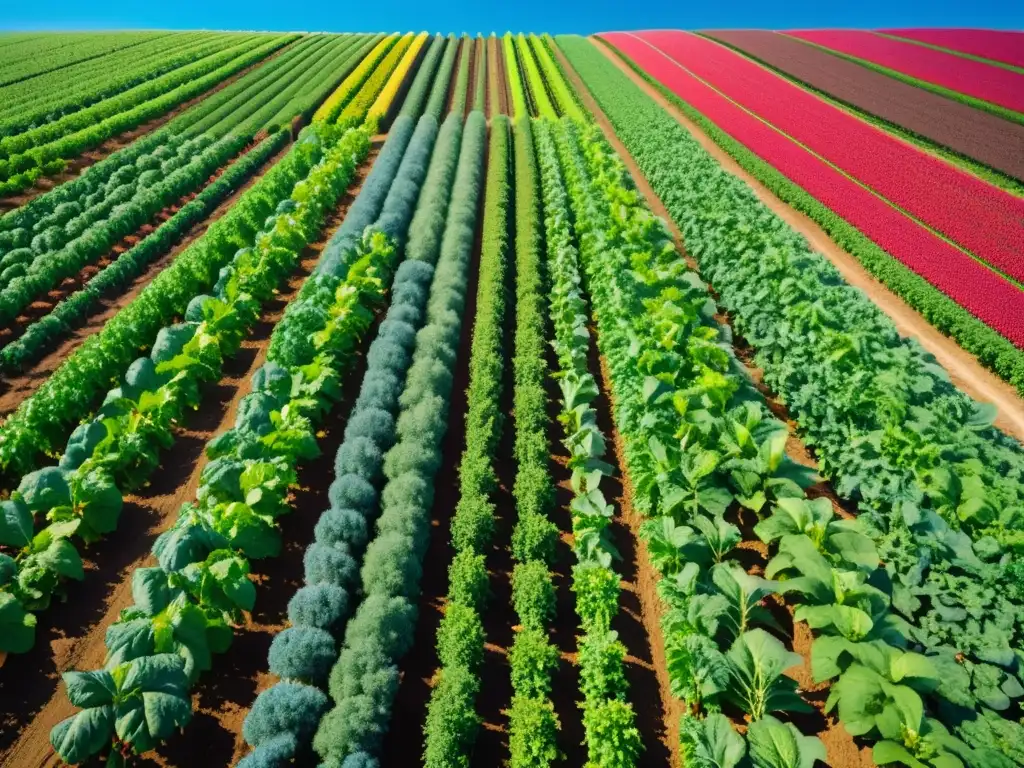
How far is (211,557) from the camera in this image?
8.91 meters

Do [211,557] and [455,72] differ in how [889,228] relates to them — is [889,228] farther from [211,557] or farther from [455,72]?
[455,72]

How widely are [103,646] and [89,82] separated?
45.9 metres

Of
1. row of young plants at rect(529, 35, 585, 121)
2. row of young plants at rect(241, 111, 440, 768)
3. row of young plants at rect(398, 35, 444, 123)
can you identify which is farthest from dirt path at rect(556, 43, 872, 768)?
row of young plants at rect(398, 35, 444, 123)

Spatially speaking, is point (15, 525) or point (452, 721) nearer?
point (452, 721)

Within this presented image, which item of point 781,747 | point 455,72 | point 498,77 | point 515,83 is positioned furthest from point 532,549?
point 455,72

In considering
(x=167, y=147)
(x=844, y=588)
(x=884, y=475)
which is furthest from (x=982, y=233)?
(x=167, y=147)

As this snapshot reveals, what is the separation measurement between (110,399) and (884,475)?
577 inches

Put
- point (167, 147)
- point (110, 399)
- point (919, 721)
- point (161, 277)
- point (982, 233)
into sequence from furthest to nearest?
1. point (167, 147)
2. point (982, 233)
3. point (161, 277)
4. point (110, 399)
5. point (919, 721)

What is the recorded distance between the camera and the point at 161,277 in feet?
54.3

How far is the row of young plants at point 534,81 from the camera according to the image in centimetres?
3772

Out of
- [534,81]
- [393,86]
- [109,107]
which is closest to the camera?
[109,107]

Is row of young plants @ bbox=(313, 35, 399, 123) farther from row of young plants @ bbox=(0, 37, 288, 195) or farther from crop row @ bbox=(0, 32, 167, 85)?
crop row @ bbox=(0, 32, 167, 85)

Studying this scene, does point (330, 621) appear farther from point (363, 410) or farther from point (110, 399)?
point (110, 399)

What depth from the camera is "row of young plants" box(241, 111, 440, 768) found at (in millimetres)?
7375
